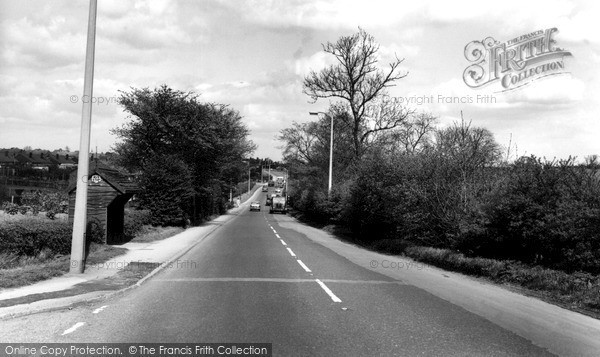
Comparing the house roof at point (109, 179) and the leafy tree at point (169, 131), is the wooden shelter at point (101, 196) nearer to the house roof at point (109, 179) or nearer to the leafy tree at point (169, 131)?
the house roof at point (109, 179)

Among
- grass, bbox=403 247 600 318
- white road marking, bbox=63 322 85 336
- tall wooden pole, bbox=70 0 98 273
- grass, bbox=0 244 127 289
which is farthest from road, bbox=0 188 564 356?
grass, bbox=403 247 600 318

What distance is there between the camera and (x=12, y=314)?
7383 mm

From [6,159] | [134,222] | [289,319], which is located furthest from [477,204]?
[6,159]

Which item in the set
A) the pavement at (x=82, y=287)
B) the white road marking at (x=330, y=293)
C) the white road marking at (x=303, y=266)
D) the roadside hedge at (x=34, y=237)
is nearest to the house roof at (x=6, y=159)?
the roadside hedge at (x=34, y=237)

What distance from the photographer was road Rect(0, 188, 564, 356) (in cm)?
641

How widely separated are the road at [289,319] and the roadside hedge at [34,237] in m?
3.07

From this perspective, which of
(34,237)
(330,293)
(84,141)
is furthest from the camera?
(34,237)

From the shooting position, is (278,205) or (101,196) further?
(278,205)

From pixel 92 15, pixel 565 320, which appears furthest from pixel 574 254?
pixel 92 15

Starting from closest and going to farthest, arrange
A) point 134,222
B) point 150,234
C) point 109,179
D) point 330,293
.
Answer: point 330,293 < point 109,179 < point 134,222 < point 150,234

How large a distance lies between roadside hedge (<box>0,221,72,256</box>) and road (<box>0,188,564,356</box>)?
3.07m

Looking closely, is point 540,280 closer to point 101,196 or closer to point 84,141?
point 84,141

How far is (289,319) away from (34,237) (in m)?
7.94

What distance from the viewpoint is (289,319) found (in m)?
7.74
